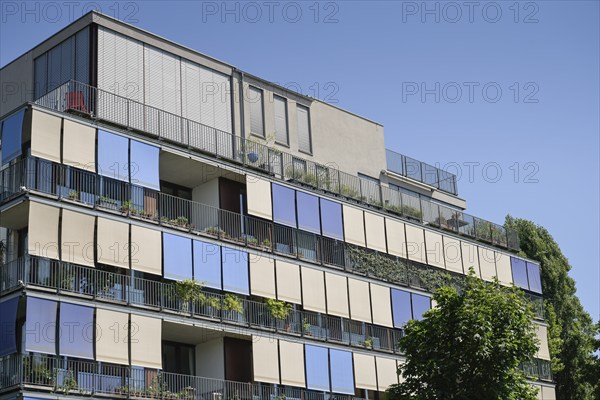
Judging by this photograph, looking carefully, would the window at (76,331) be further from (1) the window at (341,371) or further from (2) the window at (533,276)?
(2) the window at (533,276)

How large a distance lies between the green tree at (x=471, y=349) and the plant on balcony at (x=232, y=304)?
6705mm

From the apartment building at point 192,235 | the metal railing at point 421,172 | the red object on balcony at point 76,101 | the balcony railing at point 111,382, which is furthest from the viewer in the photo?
the metal railing at point 421,172

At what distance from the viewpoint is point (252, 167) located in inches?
1857

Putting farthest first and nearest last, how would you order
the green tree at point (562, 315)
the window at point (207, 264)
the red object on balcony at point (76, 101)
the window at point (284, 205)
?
the green tree at point (562, 315)
the window at point (284, 205)
the window at point (207, 264)
the red object on balcony at point (76, 101)

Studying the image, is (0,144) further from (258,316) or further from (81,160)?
(258,316)

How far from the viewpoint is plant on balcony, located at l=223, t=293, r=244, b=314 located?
43781mm

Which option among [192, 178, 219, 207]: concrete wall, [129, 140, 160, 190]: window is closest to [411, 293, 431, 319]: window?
[192, 178, 219, 207]: concrete wall

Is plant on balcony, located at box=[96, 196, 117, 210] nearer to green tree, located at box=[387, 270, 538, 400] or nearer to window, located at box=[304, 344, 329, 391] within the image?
window, located at box=[304, 344, 329, 391]

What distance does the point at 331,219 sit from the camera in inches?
1966

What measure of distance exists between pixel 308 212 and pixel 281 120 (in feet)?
18.2

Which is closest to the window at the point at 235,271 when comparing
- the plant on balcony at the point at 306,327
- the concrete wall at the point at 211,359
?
the concrete wall at the point at 211,359

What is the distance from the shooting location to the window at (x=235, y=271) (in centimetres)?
4431

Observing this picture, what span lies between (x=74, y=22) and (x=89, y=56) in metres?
2.02


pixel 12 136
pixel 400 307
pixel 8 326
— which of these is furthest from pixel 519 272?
pixel 8 326
